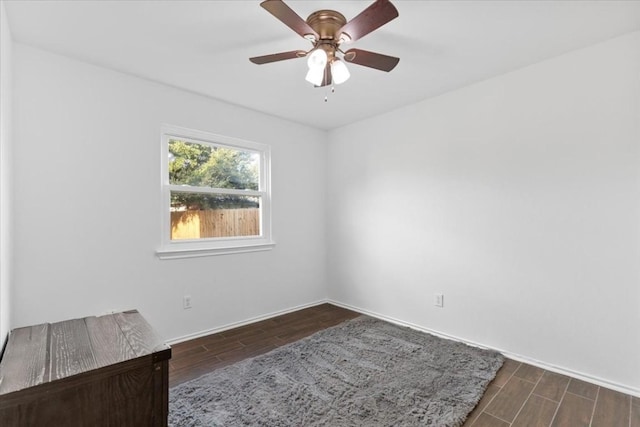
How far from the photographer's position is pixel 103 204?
2.42 meters

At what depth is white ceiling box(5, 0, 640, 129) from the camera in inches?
69.3

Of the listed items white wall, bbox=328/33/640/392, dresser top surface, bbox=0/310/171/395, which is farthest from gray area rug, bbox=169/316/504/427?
dresser top surface, bbox=0/310/171/395

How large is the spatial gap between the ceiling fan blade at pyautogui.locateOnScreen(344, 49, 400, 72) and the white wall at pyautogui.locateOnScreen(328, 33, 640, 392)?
131 cm

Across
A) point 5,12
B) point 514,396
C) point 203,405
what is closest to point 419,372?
point 514,396

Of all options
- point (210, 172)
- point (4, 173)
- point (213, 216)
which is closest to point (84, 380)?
point (4, 173)

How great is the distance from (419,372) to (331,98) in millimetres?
2610

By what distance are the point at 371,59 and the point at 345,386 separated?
2.20 meters

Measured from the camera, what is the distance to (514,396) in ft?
6.45

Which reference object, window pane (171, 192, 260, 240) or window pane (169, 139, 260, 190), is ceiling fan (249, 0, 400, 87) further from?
window pane (171, 192, 260, 240)

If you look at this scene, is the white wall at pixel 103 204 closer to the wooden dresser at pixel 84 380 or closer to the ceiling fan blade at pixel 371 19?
the wooden dresser at pixel 84 380

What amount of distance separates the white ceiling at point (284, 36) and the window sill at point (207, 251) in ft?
5.10

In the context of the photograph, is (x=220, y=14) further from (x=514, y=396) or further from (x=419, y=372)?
(x=514, y=396)

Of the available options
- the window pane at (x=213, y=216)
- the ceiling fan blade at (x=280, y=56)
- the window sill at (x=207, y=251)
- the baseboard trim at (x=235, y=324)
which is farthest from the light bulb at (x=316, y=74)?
the baseboard trim at (x=235, y=324)

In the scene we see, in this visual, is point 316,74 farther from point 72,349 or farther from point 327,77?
point 72,349
